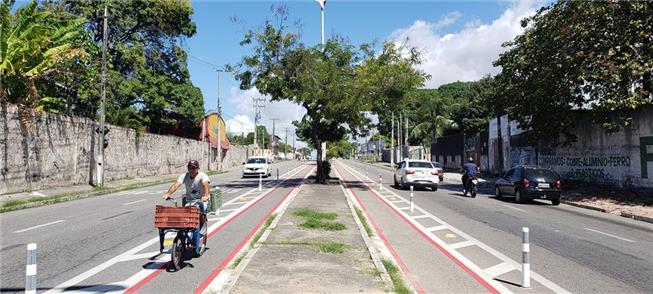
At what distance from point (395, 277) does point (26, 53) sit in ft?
68.3

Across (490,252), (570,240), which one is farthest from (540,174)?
(490,252)

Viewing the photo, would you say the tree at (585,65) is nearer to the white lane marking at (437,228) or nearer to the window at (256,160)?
the white lane marking at (437,228)

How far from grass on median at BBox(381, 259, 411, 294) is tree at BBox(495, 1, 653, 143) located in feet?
54.5

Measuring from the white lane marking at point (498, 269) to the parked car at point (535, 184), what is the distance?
1297 cm

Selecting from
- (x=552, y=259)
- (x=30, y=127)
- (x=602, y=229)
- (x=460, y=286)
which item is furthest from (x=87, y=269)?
(x=30, y=127)

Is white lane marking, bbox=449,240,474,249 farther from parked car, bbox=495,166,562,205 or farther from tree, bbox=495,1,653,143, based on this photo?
tree, bbox=495,1,653,143

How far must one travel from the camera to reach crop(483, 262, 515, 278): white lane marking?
7795 mm

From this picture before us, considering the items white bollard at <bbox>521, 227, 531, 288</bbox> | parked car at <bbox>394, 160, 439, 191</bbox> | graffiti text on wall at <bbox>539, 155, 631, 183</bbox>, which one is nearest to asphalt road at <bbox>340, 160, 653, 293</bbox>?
white bollard at <bbox>521, 227, 531, 288</bbox>

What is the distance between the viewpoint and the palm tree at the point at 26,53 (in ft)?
69.1

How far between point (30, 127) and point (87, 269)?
688 inches

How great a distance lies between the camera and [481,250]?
976cm

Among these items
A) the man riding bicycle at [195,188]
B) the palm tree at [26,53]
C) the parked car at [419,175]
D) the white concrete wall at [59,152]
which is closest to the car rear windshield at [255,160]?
the white concrete wall at [59,152]

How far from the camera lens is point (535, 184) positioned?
802 inches

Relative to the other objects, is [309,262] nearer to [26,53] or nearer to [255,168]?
[26,53]
